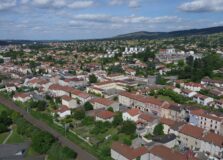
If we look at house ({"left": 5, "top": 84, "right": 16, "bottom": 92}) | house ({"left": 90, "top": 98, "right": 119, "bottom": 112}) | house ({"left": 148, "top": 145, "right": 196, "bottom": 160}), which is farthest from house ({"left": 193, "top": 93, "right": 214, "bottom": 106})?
house ({"left": 5, "top": 84, "right": 16, "bottom": 92})

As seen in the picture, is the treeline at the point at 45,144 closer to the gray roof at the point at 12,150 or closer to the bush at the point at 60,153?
the bush at the point at 60,153

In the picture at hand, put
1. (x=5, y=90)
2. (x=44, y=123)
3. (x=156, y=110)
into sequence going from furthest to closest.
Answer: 1. (x=5, y=90)
2. (x=156, y=110)
3. (x=44, y=123)

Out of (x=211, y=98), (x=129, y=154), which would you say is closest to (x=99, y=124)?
(x=129, y=154)

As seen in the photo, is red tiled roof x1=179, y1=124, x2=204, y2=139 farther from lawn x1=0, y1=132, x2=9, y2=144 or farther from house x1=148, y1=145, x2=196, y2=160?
lawn x1=0, y1=132, x2=9, y2=144

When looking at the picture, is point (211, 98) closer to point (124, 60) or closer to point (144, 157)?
point (144, 157)

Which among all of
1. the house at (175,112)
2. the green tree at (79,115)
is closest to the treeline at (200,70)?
the house at (175,112)

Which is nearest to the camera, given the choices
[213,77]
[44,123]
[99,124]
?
[99,124]
